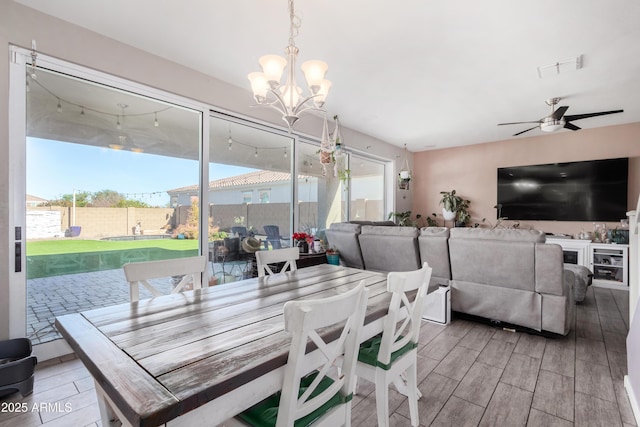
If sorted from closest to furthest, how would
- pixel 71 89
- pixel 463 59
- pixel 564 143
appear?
pixel 71 89, pixel 463 59, pixel 564 143

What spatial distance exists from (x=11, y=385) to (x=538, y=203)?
750 cm

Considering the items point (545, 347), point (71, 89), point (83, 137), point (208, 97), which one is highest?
point (208, 97)

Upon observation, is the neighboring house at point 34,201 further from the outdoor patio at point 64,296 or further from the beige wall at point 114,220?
the outdoor patio at point 64,296

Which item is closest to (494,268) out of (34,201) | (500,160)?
(34,201)

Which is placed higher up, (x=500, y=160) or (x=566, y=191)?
(x=500, y=160)

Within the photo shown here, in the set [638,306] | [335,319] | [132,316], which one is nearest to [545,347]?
[638,306]

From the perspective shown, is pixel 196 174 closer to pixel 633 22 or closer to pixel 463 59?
pixel 463 59

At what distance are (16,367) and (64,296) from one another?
0.86 meters

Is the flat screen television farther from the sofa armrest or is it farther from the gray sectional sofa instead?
the sofa armrest

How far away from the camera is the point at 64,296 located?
2588 mm

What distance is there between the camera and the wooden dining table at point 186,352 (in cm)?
80

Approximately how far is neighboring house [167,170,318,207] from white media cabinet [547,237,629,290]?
4.30m

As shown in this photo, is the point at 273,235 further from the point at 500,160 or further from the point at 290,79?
the point at 500,160

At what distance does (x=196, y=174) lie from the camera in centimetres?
333
